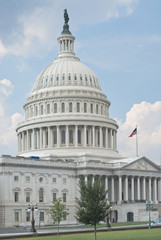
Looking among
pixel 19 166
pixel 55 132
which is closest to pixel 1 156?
pixel 19 166

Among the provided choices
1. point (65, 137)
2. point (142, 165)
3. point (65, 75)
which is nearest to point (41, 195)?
point (65, 137)

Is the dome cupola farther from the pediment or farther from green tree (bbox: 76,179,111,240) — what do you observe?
green tree (bbox: 76,179,111,240)

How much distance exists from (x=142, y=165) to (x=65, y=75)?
33637 millimetres

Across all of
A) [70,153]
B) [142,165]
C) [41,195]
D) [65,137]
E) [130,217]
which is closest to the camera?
[41,195]

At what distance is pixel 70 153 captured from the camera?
139 metres

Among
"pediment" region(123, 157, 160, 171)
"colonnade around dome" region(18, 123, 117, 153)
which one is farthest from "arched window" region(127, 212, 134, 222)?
"colonnade around dome" region(18, 123, 117, 153)

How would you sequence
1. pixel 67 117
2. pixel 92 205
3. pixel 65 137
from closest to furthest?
pixel 92 205, pixel 65 137, pixel 67 117

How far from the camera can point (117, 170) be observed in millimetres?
133500

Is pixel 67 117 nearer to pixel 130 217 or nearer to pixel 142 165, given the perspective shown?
pixel 142 165

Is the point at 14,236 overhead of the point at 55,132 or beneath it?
beneath

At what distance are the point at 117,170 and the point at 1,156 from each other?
113 feet

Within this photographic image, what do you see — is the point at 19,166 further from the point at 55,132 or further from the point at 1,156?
the point at 55,132

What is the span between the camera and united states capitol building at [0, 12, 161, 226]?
11888 cm

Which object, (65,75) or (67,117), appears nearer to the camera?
(67,117)
